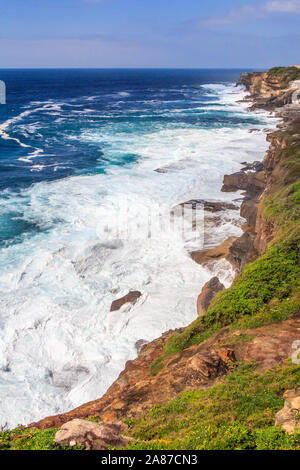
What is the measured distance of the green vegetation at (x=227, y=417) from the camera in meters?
6.31

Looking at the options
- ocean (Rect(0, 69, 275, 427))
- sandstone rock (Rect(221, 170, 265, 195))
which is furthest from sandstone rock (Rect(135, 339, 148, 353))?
sandstone rock (Rect(221, 170, 265, 195))

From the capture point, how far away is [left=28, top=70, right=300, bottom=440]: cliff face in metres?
9.50

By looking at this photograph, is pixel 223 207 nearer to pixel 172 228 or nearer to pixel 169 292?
pixel 172 228

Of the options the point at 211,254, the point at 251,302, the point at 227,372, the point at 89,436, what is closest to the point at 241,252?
the point at 211,254

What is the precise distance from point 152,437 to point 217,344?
4.38 meters

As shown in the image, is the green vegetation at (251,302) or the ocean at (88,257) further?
the ocean at (88,257)

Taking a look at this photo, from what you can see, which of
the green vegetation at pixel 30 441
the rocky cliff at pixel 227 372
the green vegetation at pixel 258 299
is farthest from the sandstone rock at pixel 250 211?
the green vegetation at pixel 30 441

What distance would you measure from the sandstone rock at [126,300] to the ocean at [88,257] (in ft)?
1.02

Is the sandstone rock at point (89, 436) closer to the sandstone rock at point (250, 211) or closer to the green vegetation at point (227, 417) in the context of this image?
the green vegetation at point (227, 417)

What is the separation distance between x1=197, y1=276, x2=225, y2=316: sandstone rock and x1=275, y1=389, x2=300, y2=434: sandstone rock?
7974mm

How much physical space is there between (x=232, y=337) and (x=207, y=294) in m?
4.82

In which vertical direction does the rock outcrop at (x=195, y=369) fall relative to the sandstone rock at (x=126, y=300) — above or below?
above

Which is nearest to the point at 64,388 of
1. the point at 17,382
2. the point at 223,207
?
the point at 17,382

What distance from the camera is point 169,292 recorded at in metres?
17.4
